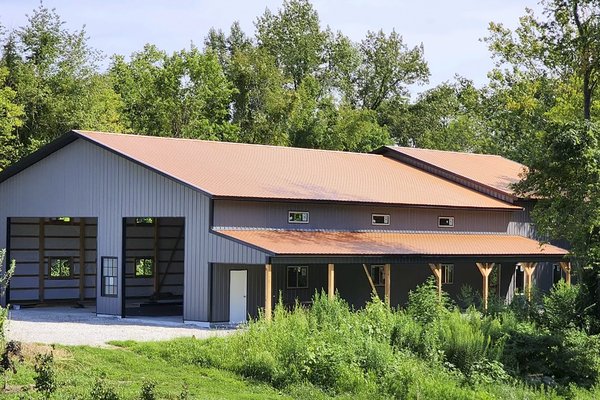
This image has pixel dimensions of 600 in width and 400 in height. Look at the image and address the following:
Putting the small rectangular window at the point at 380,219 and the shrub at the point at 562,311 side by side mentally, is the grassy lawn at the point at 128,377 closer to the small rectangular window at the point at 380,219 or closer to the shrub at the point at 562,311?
the shrub at the point at 562,311

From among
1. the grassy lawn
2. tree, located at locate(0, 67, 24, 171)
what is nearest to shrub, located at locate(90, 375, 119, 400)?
the grassy lawn

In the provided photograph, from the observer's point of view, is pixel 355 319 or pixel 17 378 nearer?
pixel 17 378

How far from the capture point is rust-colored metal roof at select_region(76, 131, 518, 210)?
3294 cm

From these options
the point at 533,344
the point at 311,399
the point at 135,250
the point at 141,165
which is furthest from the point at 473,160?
the point at 311,399

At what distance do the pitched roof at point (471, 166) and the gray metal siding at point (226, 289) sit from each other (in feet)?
45.3

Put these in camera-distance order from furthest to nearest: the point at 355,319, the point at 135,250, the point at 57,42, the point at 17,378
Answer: the point at 57,42, the point at 135,250, the point at 355,319, the point at 17,378

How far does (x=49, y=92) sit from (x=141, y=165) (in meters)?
23.3

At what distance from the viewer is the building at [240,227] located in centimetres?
3153

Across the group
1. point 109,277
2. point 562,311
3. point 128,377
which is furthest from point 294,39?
point 128,377

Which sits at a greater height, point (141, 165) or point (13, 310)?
point (141, 165)

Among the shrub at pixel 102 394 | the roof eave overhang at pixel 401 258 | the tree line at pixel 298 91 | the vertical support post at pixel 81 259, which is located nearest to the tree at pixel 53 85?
the tree line at pixel 298 91

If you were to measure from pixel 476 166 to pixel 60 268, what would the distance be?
19372 mm

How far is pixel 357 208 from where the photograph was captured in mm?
35781

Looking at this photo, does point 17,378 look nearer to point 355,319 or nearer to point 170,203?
point 355,319
